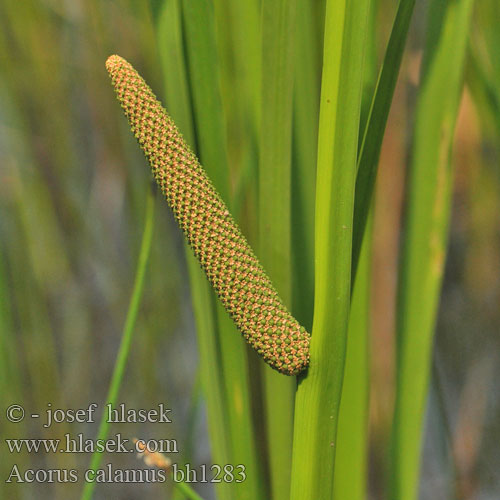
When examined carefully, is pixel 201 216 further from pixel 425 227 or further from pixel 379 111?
pixel 425 227

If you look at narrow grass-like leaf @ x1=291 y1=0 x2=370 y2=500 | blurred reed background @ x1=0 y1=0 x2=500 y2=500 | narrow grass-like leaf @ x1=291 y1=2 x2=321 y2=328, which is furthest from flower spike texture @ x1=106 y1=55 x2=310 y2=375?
blurred reed background @ x1=0 y1=0 x2=500 y2=500

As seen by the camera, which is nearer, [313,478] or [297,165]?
[313,478]

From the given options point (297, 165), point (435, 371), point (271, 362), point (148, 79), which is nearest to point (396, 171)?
point (435, 371)

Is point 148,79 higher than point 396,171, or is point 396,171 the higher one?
point 148,79

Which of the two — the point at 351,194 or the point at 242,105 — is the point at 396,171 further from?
the point at 351,194

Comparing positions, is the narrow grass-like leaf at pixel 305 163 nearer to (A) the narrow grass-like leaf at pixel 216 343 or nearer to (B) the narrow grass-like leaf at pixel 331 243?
(A) the narrow grass-like leaf at pixel 216 343

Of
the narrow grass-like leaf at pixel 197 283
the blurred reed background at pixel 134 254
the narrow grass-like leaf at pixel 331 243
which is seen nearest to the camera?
the narrow grass-like leaf at pixel 331 243

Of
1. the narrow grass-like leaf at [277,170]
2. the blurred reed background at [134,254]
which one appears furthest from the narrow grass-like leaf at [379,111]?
the blurred reed background at [134,254]
